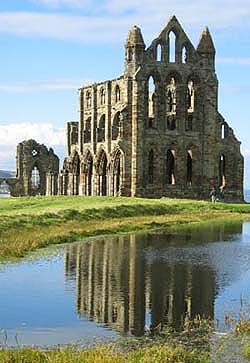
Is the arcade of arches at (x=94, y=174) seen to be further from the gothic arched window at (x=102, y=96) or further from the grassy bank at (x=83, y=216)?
the grassy bank at (x=83, y=216)

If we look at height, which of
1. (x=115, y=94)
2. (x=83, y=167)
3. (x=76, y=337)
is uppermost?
(x=115, y=94)

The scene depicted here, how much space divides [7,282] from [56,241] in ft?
51.0

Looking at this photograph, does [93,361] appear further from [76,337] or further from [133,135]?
[133,135]

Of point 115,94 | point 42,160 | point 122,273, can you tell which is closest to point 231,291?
point 122,273

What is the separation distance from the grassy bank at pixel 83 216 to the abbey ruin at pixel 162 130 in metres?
15.8

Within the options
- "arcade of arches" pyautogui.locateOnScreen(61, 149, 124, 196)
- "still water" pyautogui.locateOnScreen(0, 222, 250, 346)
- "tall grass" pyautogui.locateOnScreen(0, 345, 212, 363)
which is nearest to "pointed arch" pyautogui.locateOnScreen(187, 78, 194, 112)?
"arcade of arches" pyautogui.locateOnScreen(61, 149, 124, 196)

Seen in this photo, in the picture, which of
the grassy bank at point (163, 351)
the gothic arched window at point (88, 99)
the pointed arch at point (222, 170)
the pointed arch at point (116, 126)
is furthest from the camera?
the gothic arched window at point (88, 99)

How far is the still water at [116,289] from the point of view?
888 inches

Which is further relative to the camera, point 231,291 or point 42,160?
point 42,160

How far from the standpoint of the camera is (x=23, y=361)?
56.5ft

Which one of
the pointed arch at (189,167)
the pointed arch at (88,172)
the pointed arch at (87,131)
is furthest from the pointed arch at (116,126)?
the pointed arch at (189,167)

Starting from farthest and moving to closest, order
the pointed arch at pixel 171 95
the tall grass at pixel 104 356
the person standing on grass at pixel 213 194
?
the pointed arch at pixel 171 95 < the person standing on grass at pixel 213 194 < the tall grass at pixel 104 356

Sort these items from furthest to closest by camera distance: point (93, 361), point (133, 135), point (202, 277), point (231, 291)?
point (133, 135) → point (202, 277) → point (231, 291) → point (93, 361)

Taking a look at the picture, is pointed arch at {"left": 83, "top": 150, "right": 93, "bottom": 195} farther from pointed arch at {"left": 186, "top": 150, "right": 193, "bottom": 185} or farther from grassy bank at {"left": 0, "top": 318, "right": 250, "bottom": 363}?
grassy bank at {"left": 0, "top": 318, "right": 250, "bottom": 363}
